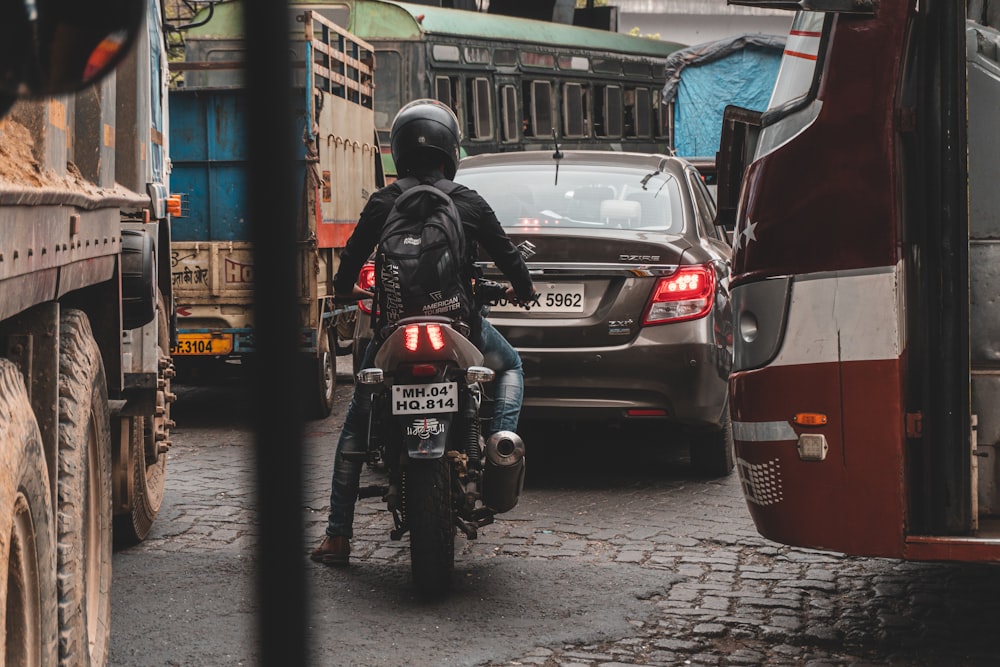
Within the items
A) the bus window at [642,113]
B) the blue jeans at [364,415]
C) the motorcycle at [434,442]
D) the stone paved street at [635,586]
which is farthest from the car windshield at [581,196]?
the bus window at [642,113]

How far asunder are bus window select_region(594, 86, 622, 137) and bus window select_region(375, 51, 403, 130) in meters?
5.04

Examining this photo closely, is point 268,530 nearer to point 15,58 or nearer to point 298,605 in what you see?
point 298,605

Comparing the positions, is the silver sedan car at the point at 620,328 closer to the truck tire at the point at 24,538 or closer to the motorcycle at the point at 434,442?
the motorcycle at the point at 434,442

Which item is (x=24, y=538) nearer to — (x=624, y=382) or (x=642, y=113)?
(x=624, y=382)

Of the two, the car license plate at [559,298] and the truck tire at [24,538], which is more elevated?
the car license plate at [559,298]

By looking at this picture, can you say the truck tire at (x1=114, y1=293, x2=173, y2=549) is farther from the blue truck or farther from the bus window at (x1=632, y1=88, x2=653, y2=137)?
the bus window at (x1=632, y1=88, x2=653, y2=137)

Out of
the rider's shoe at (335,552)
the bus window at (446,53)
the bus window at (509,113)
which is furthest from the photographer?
the bus window at (509,113)

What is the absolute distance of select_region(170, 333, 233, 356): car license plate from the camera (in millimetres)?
9812

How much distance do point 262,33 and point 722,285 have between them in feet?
20.6

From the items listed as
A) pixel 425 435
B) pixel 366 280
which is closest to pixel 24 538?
pixel 425 435

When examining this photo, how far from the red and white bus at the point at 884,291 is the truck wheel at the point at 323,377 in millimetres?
5830

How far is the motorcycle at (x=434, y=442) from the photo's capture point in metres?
4.96

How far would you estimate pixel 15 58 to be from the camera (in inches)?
46.6

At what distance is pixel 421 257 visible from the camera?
5094 millimetres
